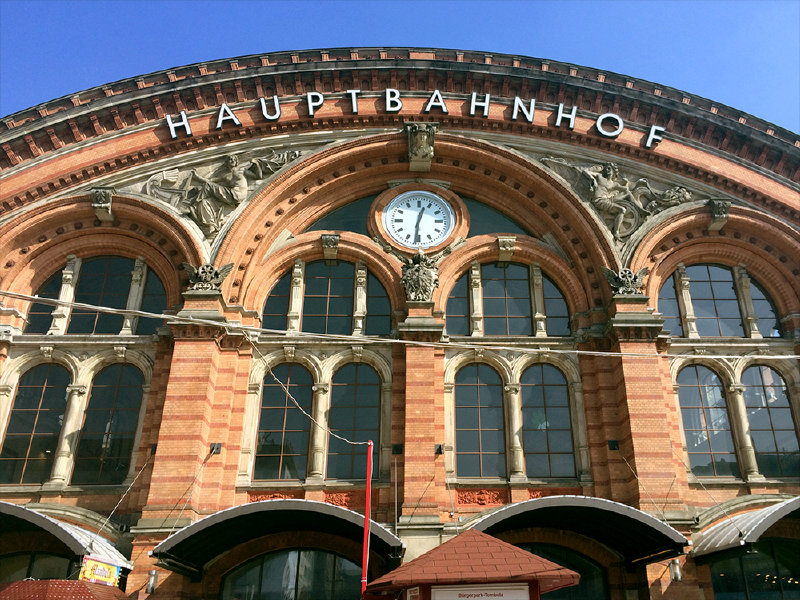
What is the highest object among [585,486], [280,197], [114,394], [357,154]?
[357,154]

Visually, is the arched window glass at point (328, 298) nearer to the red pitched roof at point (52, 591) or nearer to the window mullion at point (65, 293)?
the window mullion at point (65, 293)

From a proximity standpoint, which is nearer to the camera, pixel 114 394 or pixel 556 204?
pixel 114 394

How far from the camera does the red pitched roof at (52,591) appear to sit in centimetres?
1373

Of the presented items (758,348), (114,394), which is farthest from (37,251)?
(758,348)

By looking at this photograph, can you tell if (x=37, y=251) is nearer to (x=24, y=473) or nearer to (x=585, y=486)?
(x=24, y=473)

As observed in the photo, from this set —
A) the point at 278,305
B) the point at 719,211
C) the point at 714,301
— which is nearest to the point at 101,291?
the point at 278,305

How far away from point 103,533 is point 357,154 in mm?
13161

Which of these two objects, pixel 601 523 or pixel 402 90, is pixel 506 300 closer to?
pixel 601 523

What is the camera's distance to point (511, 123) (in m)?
22.8

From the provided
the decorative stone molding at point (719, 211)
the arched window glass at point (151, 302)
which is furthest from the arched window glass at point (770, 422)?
the arched window glass at point (151, 302)

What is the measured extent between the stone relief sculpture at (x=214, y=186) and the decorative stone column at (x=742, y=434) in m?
15.0

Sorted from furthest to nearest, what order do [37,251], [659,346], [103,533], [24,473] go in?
[37,251] < [659,346] < [24,473] < [103,533]

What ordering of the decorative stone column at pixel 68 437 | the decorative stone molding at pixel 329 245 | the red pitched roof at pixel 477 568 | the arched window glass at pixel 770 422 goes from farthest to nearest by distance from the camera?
1. the decorative stone molding at pixel 329 245
2. the arched window glass at pixel 770 422
3. the decorative stone column at pixel 68 437
4. the red pitched roof at pixel 477 568

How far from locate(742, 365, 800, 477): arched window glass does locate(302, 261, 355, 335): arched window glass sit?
1190 cm
